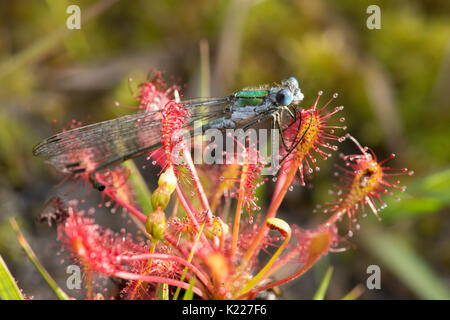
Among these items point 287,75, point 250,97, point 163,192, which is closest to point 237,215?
point 163,192

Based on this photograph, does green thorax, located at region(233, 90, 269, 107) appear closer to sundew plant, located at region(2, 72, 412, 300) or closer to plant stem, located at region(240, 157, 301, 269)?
sundew plant, located at region(2, 72, 412, 300)

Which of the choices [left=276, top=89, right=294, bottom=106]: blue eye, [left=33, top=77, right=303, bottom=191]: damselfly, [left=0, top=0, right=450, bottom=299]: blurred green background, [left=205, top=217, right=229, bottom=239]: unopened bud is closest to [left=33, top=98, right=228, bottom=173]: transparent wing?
[left=33, top=77, right=303, bottom=191]: damselfly

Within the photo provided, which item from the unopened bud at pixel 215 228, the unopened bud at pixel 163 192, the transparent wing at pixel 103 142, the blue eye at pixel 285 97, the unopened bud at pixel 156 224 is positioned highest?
the blue eye at pixel 285 97

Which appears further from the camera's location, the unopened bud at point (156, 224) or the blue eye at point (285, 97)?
the blue eye at point (285, 97)

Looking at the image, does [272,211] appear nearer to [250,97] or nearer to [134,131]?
[250,97]

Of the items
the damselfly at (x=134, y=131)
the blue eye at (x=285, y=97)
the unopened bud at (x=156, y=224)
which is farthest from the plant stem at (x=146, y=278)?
the blue eye at (x=285, y=97)

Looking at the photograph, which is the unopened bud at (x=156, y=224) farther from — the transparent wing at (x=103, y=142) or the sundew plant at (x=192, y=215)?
the transparent wing at (x=103, y=142)
